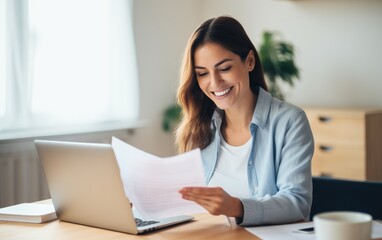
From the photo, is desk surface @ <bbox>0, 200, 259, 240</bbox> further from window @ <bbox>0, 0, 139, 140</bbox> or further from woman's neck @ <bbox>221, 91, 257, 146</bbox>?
window @ <bbox>0, 0, 139, 140</bbox>

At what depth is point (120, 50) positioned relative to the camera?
420 centimetres

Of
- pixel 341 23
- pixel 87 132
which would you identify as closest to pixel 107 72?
pixel 87 132

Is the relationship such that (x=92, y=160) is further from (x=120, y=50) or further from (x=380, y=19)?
(x=380, y=19)

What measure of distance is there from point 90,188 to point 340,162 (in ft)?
7.88

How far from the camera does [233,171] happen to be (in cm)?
207

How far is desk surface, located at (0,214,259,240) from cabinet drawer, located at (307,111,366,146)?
2.08 meters

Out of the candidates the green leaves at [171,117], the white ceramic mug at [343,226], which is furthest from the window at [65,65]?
the white ceramic mug at [343,226]

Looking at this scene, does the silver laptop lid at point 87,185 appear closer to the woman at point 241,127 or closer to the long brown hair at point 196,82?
the woman at point 241,127

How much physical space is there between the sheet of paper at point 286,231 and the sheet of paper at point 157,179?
0.17 metres

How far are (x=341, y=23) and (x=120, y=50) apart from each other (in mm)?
1514

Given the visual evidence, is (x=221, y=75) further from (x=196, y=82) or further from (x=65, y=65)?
(x=65, y=65)

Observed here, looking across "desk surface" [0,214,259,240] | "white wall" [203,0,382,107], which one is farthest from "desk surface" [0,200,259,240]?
"white wall" [203,0,382,107]

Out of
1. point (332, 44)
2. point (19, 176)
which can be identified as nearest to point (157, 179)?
point (19, 176)

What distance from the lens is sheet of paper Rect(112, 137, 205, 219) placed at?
1582 mm
